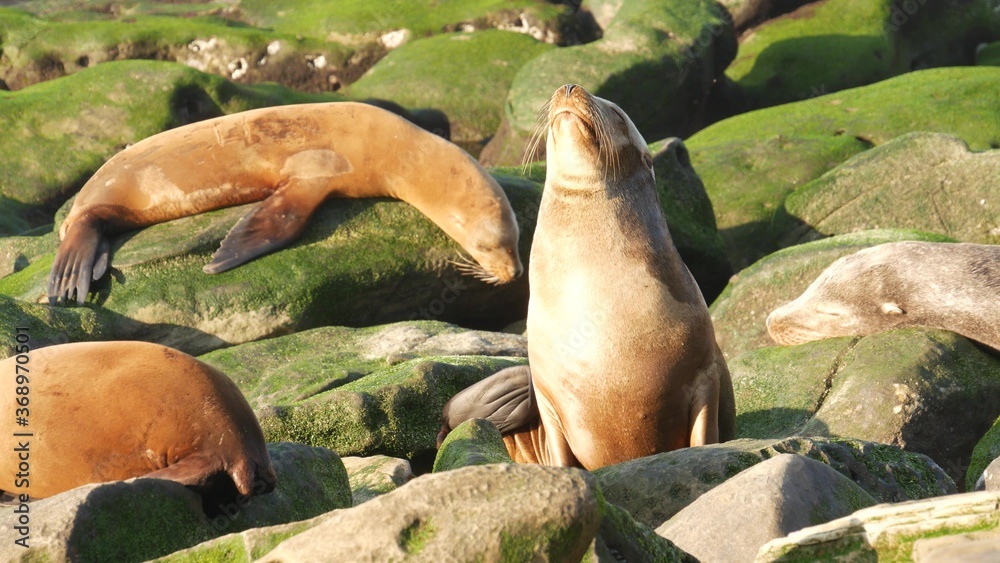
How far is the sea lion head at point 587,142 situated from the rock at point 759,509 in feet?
7.29

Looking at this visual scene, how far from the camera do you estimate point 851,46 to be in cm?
2177

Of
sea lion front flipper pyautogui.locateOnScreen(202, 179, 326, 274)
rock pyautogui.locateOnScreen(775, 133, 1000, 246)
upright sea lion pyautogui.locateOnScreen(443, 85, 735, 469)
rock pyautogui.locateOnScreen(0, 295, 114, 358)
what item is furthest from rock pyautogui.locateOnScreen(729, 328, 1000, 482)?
rock pyautogui.locateOnScreen(0, 295, 114, 358)

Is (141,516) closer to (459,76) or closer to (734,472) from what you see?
(734,472)

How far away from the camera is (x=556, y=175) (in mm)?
6047

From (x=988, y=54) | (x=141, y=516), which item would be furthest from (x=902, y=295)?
(x=988, y=54)

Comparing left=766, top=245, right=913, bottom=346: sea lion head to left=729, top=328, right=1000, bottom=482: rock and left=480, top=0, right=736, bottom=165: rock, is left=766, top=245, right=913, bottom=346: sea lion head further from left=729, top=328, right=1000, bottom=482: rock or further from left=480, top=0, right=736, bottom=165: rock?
left=480, top=0, right=736, bottom=165: rock

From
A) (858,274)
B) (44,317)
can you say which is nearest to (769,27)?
(858,274)

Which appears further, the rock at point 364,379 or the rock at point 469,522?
the rock at point 364,379

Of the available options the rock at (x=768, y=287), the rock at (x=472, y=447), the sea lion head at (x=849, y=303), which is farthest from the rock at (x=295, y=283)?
the rock at (x=472, y=447)

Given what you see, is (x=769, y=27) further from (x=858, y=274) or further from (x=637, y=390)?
(x=637, y=390)

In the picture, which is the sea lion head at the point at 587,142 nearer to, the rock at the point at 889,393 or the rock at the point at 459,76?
the rock at the point at 889,393

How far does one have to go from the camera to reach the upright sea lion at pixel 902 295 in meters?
7.67

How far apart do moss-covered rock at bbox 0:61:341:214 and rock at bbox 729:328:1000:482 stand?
1115 cm

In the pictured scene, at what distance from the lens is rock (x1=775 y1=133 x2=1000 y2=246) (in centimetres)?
1102
